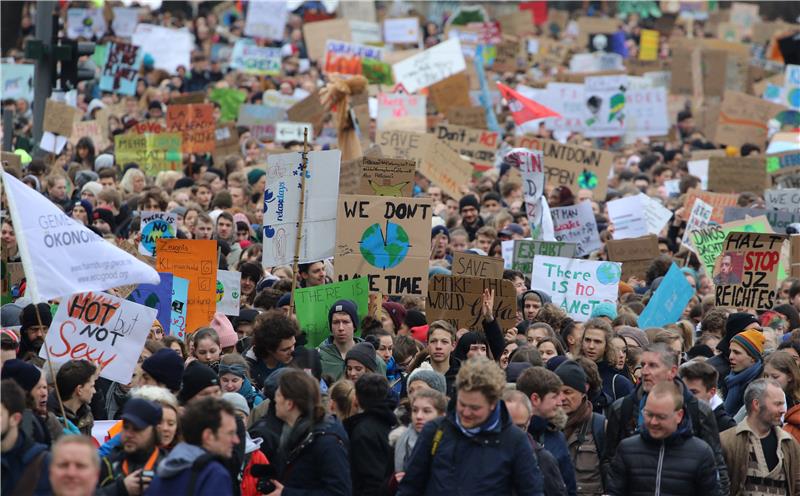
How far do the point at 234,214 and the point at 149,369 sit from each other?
7473mm

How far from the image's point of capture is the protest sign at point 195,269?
10.7 metres

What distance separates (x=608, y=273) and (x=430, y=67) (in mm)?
12062

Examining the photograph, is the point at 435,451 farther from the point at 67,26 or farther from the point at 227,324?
the point at 67,26

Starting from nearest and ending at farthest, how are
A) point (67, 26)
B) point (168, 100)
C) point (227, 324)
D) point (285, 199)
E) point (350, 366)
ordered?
1. point (350, 366)
2. point (227, 324)
3. point (285, 199)
4. point (168, 100)
5. point (67, 26)

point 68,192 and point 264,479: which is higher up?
point 264,479

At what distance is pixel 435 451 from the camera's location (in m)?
6.43

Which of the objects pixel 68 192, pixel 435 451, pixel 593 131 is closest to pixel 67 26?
pixel 593 131

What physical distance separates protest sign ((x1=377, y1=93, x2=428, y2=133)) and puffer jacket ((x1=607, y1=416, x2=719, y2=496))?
1503 centimetres

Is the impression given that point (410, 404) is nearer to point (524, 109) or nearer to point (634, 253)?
point (634, 253)

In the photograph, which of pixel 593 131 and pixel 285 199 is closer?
pixel 285 199

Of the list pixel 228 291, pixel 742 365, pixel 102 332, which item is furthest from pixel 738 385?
pixel 228 291

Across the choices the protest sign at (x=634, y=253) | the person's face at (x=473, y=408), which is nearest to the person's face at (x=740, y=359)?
the person's face at (x=473, y=408)

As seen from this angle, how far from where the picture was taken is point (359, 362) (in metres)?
8.23

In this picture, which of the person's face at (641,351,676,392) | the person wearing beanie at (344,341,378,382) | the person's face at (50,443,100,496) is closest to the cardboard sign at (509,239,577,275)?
the person wearing beanie at (344,341,378,382)
